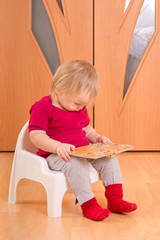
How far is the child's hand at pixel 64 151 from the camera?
1.15m

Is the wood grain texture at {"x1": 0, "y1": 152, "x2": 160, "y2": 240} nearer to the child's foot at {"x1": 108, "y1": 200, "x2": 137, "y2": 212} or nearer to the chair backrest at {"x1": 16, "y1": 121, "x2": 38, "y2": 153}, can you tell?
the child's foot at {"x1": 108, "y1": 200, "x2": 137, "y2": 212}

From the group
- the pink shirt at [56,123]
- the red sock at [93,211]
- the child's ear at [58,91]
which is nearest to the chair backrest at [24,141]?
A: the pink shirt at [56,123]

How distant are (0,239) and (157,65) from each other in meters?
1.48

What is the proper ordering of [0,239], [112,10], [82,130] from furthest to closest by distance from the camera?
[112,10] → [82,130] → [0,239]

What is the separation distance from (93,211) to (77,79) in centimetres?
46

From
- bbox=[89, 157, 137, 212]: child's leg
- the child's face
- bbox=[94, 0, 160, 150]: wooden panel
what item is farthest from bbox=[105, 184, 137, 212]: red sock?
bbox=[94, 0, 160, 150]: wooden panel

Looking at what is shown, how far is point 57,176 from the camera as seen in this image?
1138mm

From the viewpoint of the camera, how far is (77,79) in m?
1.21

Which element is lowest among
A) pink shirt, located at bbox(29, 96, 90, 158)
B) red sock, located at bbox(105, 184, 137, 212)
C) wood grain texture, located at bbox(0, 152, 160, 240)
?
wood grain texture, located at bbox(0, 152, 160, 240)

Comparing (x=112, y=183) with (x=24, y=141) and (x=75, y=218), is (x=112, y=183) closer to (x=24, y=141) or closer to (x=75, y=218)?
(x=75, y=218)

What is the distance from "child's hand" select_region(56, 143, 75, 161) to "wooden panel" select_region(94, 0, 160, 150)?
99 cm

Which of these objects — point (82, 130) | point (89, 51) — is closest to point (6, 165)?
point (82, 130)

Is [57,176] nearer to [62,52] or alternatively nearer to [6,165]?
[6,165]

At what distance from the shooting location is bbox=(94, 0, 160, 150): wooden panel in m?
2.06
